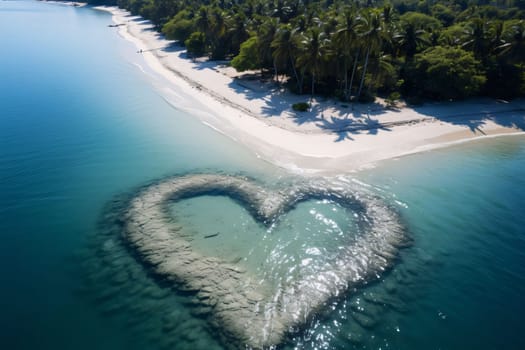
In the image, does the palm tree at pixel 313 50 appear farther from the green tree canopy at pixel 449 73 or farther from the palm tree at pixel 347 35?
the green tree canopy at pixel 449 73

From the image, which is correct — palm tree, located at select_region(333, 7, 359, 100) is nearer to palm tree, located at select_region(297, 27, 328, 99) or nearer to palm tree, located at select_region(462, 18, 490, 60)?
palm tree, located at select_region(297, 27, 328, 99)

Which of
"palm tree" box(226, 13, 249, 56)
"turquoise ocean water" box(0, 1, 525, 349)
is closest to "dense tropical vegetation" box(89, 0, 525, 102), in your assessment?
"palm tree" box(226, 13, 249, 56)

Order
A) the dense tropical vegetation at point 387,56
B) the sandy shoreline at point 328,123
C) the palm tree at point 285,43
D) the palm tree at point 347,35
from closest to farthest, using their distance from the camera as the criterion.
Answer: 1. the sandy shoreline at point 328,123
2. the palm tree at point 347,35
3. the dense tropical vegetation at point 387,56
4. the palm tree at point 285,43

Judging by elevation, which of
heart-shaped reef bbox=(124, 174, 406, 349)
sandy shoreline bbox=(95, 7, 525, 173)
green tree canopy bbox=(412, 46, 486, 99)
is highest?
green tree canopy bbox=(412, 46, 486, 99)

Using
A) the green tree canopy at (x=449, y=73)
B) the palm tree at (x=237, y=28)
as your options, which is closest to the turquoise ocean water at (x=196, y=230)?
the green tree canopy at (x=449, y=73)

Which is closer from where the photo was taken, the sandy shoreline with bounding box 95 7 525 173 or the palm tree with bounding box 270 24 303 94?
the sandy shoreline with bounding box 95 7 525 173
